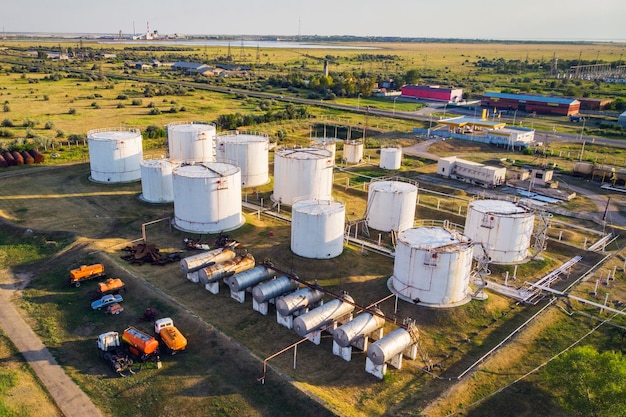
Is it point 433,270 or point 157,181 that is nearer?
point 433,270

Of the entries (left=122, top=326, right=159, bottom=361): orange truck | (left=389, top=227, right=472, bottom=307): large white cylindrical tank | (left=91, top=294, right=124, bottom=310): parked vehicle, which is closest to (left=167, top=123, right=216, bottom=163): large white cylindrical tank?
(left=91, top=294, right=124, bottom=310): parked vehicle

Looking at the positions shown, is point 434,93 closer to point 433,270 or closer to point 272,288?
point 433,270

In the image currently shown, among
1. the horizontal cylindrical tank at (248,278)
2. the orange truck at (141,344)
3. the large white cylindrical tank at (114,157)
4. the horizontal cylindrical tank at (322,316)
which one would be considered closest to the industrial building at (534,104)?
the large white cylindrical tank at (114,157)

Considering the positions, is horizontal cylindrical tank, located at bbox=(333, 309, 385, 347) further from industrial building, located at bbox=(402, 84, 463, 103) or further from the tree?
industrial building, located at bbox=(402, 84, 463, 103)

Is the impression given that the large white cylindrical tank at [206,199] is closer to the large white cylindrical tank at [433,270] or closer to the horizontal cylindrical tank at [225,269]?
the horizontal cylindrical tank at [225,269]

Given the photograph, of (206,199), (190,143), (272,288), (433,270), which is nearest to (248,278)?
(272,288)

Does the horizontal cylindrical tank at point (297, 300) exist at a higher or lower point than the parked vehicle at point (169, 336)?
higher
